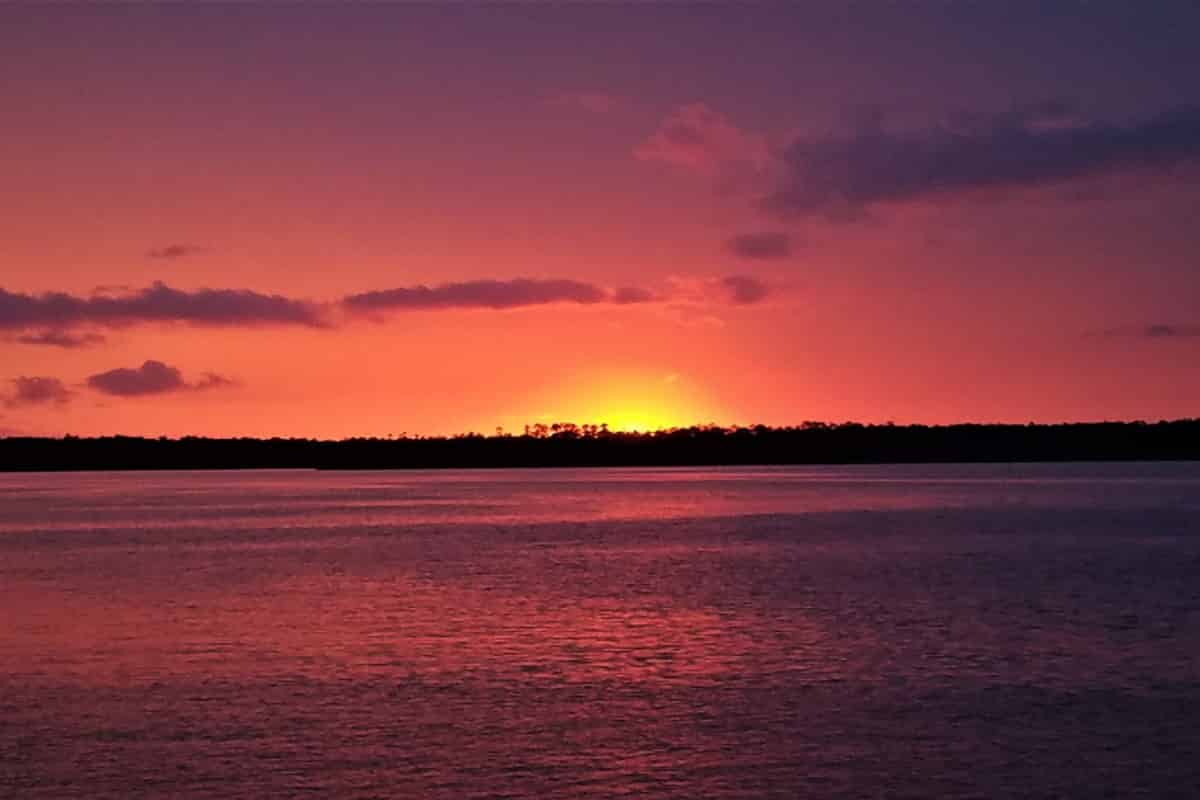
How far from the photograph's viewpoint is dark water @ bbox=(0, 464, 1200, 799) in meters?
22.1

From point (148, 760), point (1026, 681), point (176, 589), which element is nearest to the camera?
point (148, 760)

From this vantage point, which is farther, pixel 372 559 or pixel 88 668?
pixel 372 559

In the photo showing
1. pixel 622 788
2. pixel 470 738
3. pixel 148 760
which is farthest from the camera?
pixel 470 738

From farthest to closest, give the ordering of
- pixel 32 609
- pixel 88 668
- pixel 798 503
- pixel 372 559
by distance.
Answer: pixel 798 503, pixel 372 559, pixel 32 609, pixel 88 668

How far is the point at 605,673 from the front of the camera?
102 ft

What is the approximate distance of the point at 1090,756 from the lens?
22891mm

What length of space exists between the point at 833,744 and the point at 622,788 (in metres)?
4.55

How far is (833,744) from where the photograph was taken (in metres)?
23.9

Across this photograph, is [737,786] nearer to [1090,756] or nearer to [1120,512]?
[1090,756]

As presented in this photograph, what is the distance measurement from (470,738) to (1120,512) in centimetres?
9026

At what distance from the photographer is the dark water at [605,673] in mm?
22062

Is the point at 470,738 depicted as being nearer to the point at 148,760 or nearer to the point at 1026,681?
the point at 148,760

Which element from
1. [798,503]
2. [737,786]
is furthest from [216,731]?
[798,503]

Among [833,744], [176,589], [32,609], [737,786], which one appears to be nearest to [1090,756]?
[833,744]
